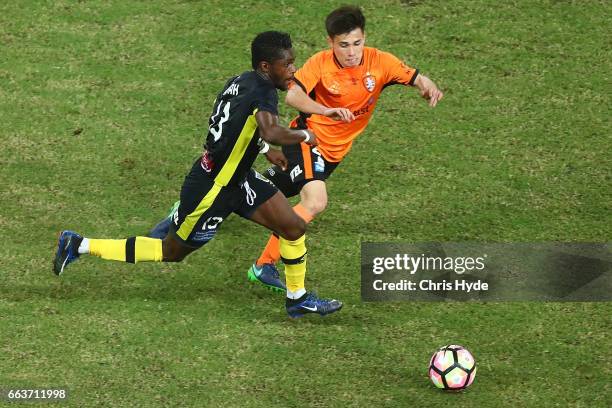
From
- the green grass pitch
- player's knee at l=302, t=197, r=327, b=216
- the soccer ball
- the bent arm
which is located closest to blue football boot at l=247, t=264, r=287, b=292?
the green grass pitch

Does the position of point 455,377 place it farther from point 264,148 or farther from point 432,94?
point 432,94

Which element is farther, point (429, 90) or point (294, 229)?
point (429, 90)

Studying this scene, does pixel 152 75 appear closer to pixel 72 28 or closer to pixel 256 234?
pixel 72 28

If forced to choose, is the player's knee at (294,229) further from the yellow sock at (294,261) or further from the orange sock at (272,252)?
the orange sock at (272,252)

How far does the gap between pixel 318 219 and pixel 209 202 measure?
7.11 ft

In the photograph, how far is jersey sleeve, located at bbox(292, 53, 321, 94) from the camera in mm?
11852

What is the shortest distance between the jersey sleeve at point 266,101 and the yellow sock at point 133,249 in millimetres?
1603

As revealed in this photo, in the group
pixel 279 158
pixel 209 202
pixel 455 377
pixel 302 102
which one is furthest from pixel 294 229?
pixel 455 377

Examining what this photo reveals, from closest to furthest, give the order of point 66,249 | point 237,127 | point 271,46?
point 271,46 < point 237,127 < point 66,249

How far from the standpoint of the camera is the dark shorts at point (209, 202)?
11.0 metres

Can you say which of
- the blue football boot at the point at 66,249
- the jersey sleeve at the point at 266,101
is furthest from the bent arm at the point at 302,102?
the blue football boot at the point at 66,249

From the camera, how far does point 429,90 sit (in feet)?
39.2

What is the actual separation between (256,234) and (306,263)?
863mm

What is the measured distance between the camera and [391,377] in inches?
413
